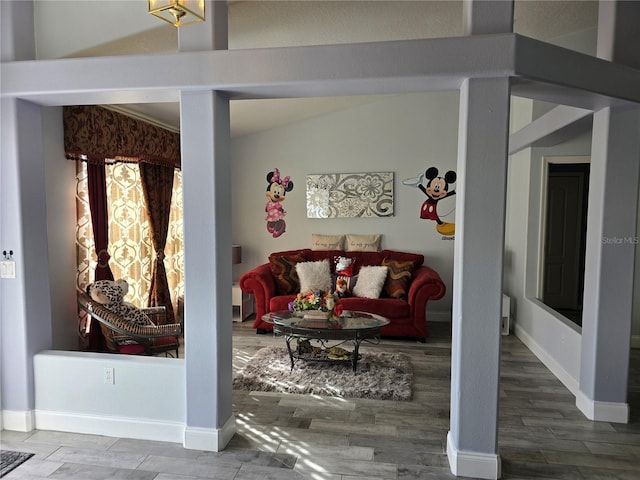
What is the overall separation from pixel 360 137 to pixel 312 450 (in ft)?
14.6

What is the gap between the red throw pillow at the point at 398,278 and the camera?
525 centimetres

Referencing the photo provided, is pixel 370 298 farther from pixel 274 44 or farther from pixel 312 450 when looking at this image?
pixel 274 44

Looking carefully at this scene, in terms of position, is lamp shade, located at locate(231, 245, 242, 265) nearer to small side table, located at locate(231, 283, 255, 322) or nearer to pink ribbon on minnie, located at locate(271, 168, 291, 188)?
small side table, located at locate(231, 283, 255, 322)

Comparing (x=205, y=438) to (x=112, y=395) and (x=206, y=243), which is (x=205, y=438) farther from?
(x=206, y=243)

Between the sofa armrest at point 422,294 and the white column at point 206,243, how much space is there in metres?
2.80

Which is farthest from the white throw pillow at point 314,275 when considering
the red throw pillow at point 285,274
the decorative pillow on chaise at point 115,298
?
the decorative pillow on chaise at point 115,298

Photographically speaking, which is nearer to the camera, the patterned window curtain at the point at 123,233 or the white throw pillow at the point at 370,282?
the patterned window curtain at the point at 123,233

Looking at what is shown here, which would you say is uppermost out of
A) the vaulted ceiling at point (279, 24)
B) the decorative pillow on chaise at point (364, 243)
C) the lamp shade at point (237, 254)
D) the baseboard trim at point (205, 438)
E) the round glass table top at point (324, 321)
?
the vaulted ceiling at point (279, 24)

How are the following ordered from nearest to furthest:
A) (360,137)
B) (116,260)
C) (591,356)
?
1. (591,356)
2. (116,260)
3. (360,137)

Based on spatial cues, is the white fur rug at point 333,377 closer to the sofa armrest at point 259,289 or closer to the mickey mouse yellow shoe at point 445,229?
the sofa armrest at point 259,289

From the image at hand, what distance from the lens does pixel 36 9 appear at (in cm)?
304

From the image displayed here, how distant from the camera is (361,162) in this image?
6098 millimetres

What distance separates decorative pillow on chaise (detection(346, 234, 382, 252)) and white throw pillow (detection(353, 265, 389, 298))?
522 mm

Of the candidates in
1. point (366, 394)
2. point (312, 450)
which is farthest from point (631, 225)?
point (312, 450)
